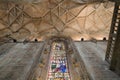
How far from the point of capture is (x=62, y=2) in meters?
13.4

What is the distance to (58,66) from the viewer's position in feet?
25.9

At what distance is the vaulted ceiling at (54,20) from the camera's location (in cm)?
1360

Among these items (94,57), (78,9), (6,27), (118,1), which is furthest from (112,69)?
(6,27)

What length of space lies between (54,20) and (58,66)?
7.44 metres

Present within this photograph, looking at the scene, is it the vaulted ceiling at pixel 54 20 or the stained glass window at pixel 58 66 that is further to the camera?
the vaulted ceiling at pixel 54 20

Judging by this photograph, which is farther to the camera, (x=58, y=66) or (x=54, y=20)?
(x=54, y=20)

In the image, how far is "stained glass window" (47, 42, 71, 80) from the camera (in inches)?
268

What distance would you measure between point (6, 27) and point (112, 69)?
10890mm

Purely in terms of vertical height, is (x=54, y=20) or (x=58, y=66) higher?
(x=54, y=20)

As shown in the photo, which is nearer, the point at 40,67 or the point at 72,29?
the point at 40,67

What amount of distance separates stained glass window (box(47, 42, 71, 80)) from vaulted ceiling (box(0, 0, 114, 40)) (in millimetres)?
4135

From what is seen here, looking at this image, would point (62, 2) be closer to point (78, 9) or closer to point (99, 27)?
point (78, 9)

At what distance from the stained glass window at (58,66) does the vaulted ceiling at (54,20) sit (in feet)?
13.6

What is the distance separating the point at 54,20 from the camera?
14594mm
